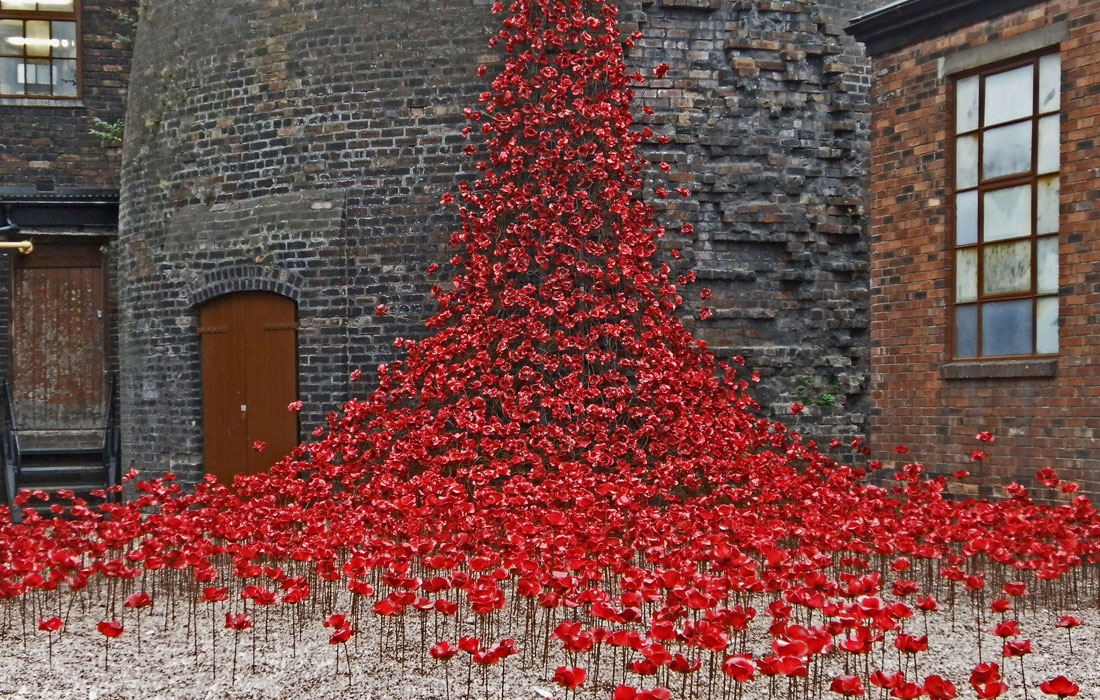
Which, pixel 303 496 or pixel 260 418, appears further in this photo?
pixel 260 418

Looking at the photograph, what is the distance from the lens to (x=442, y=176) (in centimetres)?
1082

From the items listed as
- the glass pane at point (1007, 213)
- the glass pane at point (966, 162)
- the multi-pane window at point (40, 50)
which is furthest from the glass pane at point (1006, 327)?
the multi-pane window at point (40, 50)

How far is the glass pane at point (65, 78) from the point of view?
49.1ft

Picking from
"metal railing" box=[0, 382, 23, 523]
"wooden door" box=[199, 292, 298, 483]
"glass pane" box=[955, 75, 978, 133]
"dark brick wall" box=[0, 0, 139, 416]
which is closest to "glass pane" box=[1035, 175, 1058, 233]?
"glass pane" box=[955, 75, 978, 133]

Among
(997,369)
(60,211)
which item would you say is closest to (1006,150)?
(997,369)

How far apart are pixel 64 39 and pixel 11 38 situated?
0.63 meters

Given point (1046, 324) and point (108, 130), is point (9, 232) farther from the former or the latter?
point (1046, 324)

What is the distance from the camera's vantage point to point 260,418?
450 inches

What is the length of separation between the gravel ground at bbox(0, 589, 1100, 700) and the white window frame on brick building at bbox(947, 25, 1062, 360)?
3260mm

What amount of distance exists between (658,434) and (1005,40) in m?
4.03

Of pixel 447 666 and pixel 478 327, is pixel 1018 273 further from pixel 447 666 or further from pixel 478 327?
pixel 447 666

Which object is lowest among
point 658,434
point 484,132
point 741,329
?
point 658,434

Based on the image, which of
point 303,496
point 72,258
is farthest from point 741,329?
point 72,258

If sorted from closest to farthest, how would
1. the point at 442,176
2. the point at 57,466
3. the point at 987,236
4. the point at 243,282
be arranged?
1. the point at 987,236
2. the point at 442,176
3. the point at 243,282
4. the point at 57,466
